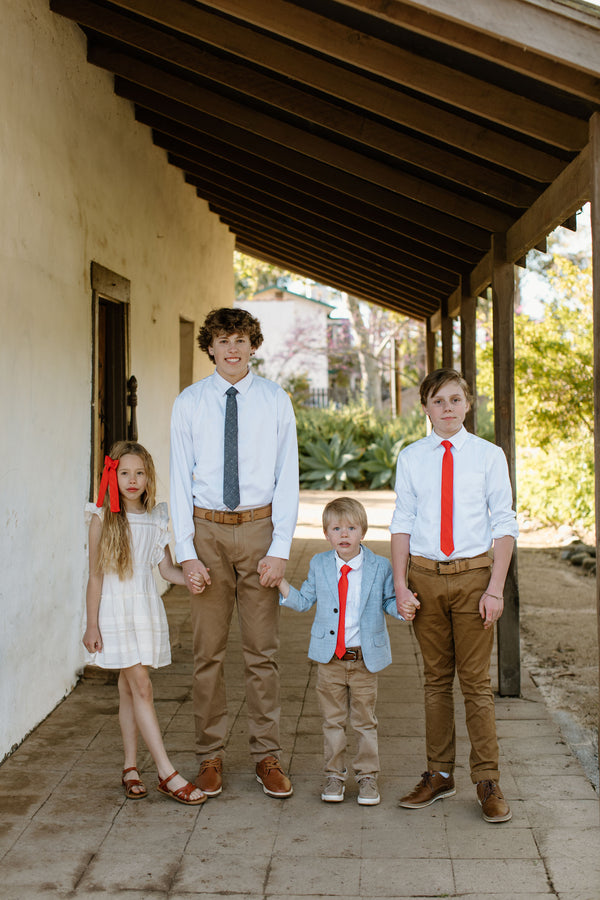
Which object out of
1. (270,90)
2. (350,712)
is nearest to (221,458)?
(350,712)

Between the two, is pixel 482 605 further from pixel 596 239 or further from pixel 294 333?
pixel 294 333

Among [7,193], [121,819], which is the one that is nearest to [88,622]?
[121,819]

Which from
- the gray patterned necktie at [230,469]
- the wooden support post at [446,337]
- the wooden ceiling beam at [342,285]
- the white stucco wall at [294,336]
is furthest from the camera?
the white stucco wall at [294,336]

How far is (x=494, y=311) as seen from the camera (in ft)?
17.3

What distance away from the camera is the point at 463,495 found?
3.57m

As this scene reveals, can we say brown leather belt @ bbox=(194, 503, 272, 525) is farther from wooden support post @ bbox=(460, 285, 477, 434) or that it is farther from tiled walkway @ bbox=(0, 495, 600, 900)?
wooden support post @ bbox=(460, 285, 477, 434)

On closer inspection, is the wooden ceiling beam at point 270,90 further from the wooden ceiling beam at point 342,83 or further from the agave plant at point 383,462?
the agave plant at point 383,462

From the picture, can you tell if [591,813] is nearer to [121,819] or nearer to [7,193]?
[121,819]

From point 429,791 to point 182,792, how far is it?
3.13 ft

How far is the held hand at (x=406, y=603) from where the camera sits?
11.7ft

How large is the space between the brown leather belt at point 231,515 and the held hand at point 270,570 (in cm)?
17

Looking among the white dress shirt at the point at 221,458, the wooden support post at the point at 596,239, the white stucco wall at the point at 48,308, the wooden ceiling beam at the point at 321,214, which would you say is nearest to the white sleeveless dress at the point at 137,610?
the white dress shirt at the point at 221,458

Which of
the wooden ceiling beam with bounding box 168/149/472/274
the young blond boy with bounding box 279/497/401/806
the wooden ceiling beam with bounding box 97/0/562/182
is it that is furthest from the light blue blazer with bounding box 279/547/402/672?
the wooden ceiling beam with bounding box 168/149/472/274

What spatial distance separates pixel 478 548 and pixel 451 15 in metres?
1.84
